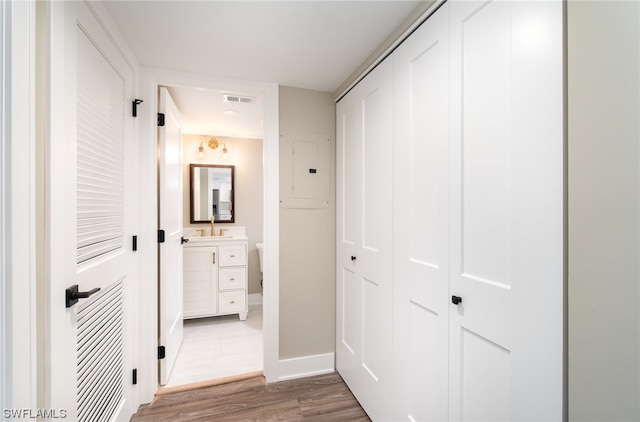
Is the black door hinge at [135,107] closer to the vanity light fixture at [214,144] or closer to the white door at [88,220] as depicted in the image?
the white door at [88,220]

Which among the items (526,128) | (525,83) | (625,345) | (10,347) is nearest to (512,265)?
(625,345)

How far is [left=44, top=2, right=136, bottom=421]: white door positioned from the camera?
99cm

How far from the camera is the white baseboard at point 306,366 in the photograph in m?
2.20

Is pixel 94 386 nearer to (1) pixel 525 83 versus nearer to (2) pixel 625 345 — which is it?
(2) pixel 625 345

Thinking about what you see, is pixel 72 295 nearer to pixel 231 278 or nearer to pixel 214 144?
pixel 231 278

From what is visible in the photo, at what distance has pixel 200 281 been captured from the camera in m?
3.19

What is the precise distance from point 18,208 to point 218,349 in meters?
2.24

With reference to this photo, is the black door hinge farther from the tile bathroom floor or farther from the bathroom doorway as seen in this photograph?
the tile bathroom floor

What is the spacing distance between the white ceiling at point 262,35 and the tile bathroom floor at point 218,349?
7.48 feet

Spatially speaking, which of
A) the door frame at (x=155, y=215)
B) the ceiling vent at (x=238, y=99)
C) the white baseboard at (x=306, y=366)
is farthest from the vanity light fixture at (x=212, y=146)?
the white baseboard at (x=306, y=366)

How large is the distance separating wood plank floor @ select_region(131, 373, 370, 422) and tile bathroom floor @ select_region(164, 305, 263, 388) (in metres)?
0.18

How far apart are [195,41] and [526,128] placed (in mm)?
1688

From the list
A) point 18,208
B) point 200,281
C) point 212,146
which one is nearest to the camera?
point 18,208

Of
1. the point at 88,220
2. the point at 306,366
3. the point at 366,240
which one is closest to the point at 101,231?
the point at 88,220
